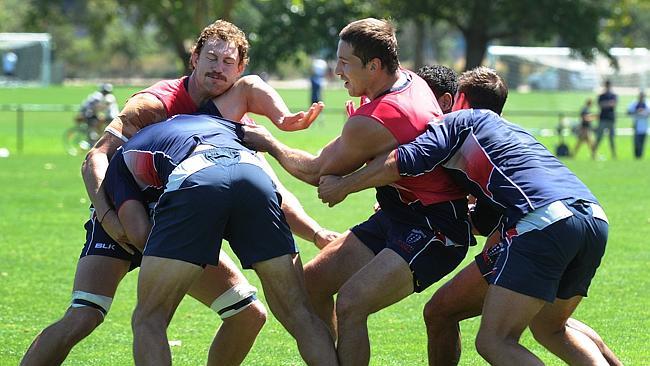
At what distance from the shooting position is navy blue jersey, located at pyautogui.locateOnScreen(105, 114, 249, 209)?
19.4ft

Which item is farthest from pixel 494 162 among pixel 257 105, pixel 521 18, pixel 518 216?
pixel 521 18

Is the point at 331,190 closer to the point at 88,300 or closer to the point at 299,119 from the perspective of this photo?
the point at 299,119

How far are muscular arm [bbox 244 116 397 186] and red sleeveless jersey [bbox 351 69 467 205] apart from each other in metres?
0.06

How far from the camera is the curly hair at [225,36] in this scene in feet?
A: 21.2

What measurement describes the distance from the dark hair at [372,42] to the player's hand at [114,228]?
154 centimetres

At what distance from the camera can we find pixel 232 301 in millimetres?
6492

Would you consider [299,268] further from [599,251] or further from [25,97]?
[25,97]

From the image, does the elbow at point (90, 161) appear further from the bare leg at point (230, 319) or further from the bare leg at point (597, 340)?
the bare leg at point (597, 340)

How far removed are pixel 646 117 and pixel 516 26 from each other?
51.9 ft

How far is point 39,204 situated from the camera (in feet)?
55.2

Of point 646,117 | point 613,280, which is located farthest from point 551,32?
point 613,280

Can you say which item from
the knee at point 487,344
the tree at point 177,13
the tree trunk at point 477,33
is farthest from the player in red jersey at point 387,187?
the tree at point 177,13

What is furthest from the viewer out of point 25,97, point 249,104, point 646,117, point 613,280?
point 25,97

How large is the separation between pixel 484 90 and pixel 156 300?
2.12m
